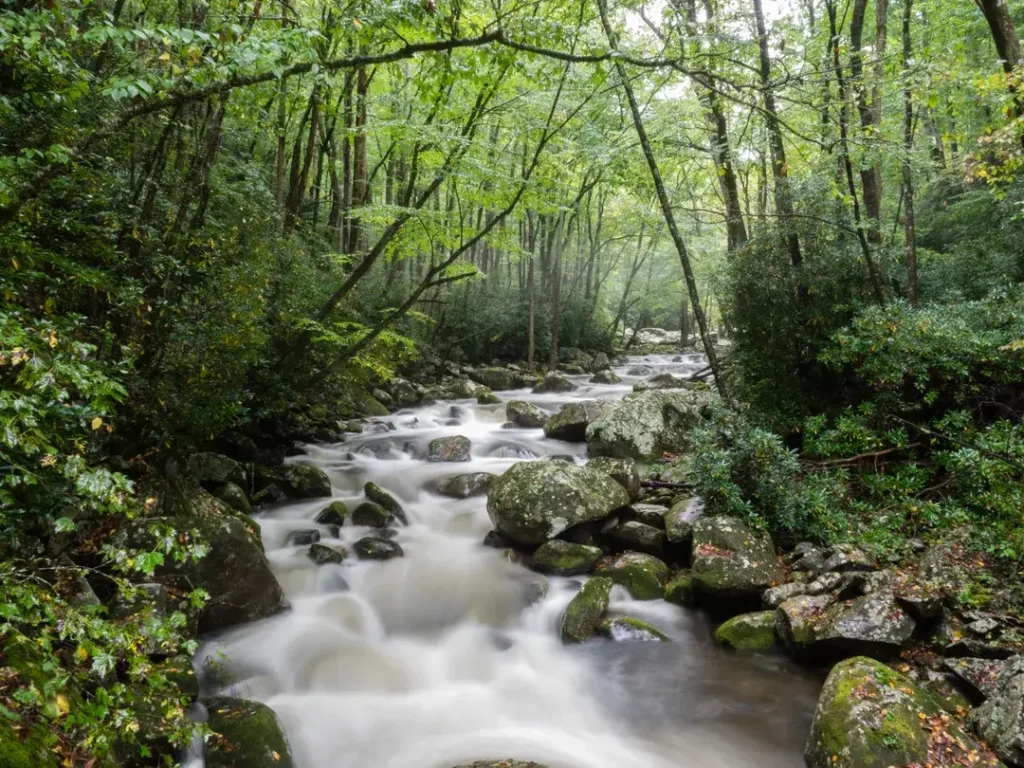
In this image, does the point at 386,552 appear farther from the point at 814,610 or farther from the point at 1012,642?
the point at 1012,642

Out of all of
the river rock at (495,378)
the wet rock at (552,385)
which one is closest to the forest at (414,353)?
the wet rock at (552,385)

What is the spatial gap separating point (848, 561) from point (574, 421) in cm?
674

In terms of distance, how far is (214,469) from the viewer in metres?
8.23

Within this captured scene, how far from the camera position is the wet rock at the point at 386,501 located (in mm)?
9148

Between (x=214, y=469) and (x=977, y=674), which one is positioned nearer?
(x=977, y=674)

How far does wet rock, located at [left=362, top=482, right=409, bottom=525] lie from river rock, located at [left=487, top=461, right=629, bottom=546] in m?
1.81

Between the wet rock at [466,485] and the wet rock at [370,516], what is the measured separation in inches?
56.6

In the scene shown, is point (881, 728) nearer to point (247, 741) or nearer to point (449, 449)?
point (247, 741)

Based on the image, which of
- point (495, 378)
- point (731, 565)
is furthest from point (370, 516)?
point (495, 378)

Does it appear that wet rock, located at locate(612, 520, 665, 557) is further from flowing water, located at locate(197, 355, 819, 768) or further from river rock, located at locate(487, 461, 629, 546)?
flowing water, located at locate(197, 355, 819, 768)

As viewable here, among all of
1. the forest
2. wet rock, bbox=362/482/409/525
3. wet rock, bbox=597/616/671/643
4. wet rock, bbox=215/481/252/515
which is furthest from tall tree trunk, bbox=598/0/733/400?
wet rock, bbox=215/481/252/515

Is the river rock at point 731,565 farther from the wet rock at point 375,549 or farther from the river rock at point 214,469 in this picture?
the river rock at point 214,469

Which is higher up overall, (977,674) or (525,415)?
(525,415)

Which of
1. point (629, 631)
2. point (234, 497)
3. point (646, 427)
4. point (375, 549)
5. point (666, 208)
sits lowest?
point (629, 631)
